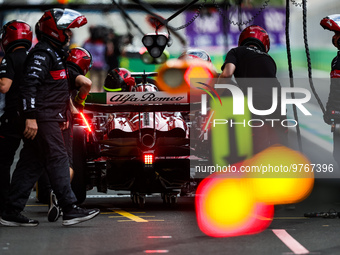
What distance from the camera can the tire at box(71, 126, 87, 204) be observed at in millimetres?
10281

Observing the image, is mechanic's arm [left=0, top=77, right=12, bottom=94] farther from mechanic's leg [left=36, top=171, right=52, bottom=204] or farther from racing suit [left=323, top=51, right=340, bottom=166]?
racing suit [left=323, top=51, right=340, bottom=166]

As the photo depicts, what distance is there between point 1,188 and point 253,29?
328cm

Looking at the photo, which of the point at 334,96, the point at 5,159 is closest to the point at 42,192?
the point at 5,159

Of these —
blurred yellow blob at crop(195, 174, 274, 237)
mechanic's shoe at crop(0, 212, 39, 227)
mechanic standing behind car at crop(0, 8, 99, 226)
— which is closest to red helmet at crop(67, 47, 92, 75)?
mechanic standing behind car at crop(0, 8, 99, 226)

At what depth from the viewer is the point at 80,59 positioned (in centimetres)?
1036

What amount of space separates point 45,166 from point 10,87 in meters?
0.96

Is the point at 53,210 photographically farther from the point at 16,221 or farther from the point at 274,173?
the point at 274,173

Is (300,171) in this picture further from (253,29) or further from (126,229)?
(126,229)

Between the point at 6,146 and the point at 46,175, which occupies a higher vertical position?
the point at 6,146

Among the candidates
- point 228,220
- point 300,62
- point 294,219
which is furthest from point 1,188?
point 300,62

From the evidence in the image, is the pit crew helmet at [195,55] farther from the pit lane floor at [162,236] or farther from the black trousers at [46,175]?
the black trousers at [46,175]

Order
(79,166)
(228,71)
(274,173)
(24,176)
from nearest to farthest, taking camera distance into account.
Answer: (24,176) → (228,71) → (274,173) → (79,166)

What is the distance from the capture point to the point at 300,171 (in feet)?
32.6

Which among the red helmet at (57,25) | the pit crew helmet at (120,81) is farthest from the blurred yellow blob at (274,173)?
the pit crew helmet at (120,81)
